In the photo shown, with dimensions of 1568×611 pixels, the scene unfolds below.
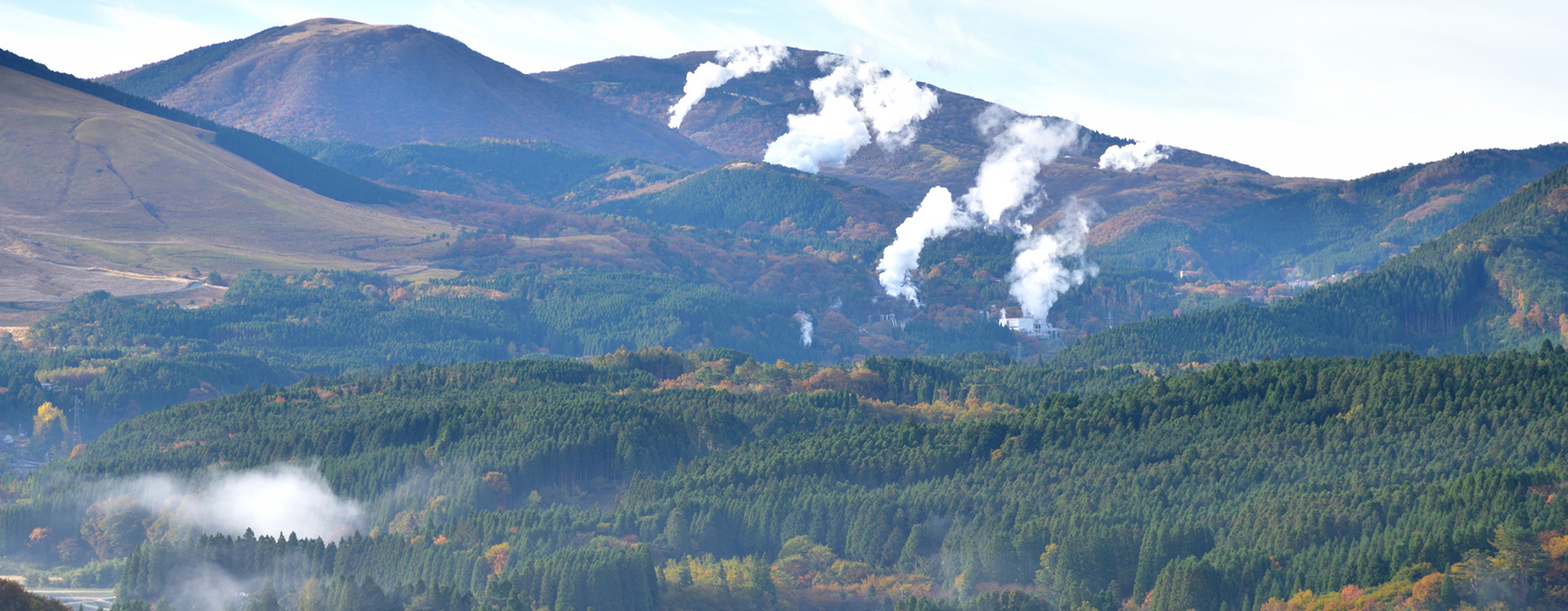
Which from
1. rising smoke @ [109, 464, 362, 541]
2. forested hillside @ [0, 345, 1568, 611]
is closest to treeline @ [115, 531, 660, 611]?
forested hillside @ [0, 345, 1568, 611]

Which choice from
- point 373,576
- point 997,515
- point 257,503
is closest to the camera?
point 373,576

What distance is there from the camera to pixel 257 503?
7544 inches

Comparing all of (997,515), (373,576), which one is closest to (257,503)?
(373,576)

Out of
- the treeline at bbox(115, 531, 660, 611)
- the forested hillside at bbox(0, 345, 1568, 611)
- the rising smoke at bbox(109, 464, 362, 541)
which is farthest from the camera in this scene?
the rising smoke at bbox(109, 464, 362, 541)

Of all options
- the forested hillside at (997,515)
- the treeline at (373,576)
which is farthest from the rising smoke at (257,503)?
the treeline at (373,576)

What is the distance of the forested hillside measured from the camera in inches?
5374

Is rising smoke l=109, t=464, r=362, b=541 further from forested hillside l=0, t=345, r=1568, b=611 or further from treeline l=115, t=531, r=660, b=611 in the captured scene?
treeline l=115, t=531, r=660, b=611

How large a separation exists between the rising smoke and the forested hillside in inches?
82.4

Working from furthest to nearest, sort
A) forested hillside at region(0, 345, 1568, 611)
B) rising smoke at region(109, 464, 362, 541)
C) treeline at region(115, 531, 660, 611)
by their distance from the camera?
rising smoke at region(109, 464, 362, 541) → treeline at region(115, 531, 660, 611) → forested hillside at region(0, 345, 1568, 611)

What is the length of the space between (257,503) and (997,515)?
69472mm

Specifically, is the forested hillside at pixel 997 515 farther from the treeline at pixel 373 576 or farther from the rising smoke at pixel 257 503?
the rising smoke at pixel 257 503

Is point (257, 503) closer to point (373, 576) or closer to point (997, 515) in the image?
point (373, 576)

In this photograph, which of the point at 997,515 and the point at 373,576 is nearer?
the point at 373,576

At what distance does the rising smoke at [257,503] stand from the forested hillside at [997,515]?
2.09m
